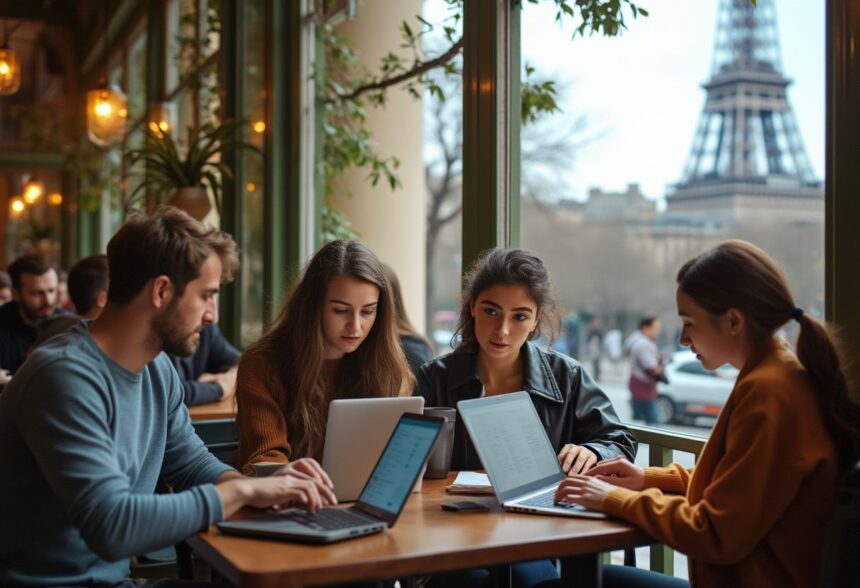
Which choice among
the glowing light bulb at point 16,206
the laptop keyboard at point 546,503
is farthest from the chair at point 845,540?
the glowing light bulb at point 16,206

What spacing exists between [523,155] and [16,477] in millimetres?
2083

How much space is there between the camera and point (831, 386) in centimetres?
184

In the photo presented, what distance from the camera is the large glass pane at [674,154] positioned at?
2.40 meters

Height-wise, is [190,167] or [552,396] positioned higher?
[190,167]

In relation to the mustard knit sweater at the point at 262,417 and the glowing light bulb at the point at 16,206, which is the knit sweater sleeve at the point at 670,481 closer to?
the mustard knit sweater at the point at 262,417

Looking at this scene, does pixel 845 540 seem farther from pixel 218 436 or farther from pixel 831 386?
pixel 218 436

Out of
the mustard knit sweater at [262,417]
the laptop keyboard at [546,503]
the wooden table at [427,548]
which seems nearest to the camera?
the wooden table at [427,548]

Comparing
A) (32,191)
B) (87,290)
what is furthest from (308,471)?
(32,191)

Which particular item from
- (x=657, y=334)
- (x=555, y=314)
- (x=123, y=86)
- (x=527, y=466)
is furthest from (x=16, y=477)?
(x=123, y=86)

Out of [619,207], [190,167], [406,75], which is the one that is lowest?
[619,207]

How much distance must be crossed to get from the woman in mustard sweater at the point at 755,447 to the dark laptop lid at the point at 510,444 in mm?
140

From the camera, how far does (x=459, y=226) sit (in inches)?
140

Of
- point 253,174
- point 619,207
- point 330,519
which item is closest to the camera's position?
point 330,519

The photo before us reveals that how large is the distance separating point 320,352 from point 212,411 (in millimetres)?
1335
